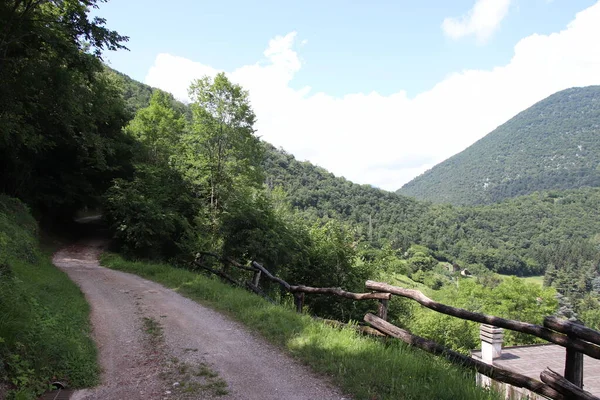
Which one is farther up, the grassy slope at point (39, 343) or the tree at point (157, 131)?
the tree at point (157, 131)

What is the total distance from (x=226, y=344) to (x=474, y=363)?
3.74 m

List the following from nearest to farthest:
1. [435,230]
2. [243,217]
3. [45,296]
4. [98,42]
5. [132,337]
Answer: [132,337], [45,296], [98,42], [243,217], [435,230]

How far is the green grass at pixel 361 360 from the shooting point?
4.02m

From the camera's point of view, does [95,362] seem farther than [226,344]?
No

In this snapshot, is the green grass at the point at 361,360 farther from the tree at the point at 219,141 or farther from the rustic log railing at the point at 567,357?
the tree at the point at 219,141

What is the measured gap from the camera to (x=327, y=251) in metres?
16.1

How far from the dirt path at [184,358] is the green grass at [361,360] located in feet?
0.79

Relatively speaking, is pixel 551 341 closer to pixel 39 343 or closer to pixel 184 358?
pixel 184 358

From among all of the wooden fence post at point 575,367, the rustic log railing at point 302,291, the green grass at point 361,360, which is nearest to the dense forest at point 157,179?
the rustic log railing at point 302,291

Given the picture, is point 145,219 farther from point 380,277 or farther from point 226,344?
point 226,344

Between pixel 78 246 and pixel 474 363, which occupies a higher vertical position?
pixel 474 363

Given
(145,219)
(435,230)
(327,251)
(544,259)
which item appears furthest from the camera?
(435,230)

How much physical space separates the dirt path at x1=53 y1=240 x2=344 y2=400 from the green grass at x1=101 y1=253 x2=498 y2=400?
240 mm

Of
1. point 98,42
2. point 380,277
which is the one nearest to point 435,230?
point 380,277
